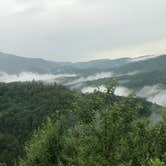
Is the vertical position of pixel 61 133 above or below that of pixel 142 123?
below

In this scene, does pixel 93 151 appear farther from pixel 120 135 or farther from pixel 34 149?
pixel 34 149

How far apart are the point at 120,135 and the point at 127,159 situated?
154 cm

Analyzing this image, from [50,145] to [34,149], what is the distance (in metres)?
1.74

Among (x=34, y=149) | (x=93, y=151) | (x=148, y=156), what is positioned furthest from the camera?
(x=34, y=149)

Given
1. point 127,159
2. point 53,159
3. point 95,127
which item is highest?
point 95,127

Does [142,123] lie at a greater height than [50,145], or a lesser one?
greater

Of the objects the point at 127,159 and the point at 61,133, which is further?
the point at 61,133

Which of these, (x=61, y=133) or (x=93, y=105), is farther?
(x=61, y=133)

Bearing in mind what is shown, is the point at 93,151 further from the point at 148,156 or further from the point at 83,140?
the point at 148,156

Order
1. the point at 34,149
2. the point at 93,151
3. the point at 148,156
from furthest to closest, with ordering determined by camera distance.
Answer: the point at 34,149, the point at 93,151, the point at 148,156

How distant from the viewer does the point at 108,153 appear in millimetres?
28656

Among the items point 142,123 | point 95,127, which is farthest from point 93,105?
point 142,123

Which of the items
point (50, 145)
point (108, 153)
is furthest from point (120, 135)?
point (50, 145)

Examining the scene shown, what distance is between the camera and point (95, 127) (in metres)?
29.2
